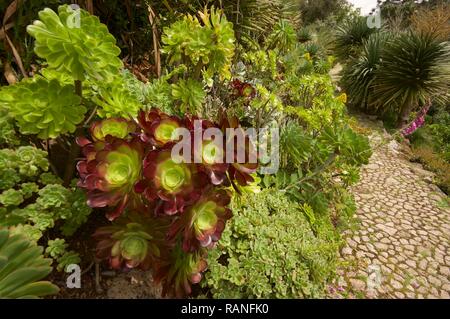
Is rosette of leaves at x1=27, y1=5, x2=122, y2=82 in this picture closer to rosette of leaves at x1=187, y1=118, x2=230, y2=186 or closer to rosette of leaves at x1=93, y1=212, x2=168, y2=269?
rosette of leaves at x1=187, y1=118, x2=230, y2=186

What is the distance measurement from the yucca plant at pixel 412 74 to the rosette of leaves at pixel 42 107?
18.2ft

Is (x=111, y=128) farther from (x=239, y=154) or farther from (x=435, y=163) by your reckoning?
(x=435, y=163)

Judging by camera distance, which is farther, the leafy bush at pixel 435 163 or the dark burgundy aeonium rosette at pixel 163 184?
the leafy bush at pixel 435 163

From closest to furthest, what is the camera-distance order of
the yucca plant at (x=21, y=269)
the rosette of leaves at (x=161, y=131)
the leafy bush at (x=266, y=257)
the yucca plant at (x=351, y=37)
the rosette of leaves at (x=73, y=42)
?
the yucca plant at (x=21, y=269), the rosette of leaves at (x=73, y=42), the rosette of leaves at (x=161, y=131), the leafy bush at (x=266, y=257), the yucca plant at (x=351, y=37)

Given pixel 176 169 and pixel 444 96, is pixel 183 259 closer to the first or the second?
pixel 176 169

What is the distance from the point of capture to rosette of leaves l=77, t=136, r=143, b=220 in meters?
1.02

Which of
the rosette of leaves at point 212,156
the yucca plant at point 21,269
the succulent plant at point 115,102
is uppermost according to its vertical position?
the succulent plant at point 115,102

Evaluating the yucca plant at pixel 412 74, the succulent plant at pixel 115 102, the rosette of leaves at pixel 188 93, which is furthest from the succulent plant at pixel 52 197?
the yucca plant at pixel 412 74

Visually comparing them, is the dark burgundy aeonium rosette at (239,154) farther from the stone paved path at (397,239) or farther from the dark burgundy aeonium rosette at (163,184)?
the stone paved path at (397,239)

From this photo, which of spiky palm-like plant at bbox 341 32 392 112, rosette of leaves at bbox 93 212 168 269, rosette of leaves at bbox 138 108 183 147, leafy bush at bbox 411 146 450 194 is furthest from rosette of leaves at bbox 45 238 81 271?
spiky palm-like plant at bbox 341 32 392 112

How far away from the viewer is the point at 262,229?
1779 mm

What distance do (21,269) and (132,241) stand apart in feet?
1.19

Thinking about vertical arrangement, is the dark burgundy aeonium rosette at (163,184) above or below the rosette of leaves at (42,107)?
below

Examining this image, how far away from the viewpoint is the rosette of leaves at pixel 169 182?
1.02 metres
